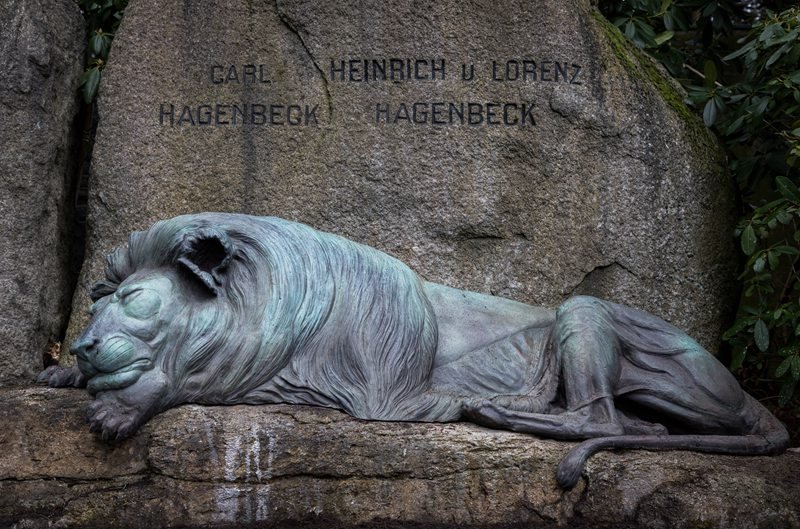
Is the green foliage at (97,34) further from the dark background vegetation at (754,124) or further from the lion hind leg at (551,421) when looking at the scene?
the lion hind leg at (551,421)

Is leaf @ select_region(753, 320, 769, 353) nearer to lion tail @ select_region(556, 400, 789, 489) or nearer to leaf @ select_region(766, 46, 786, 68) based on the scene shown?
lion tail @ select_region(556, 400, 789, 489)

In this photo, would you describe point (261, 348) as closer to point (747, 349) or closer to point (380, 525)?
point (380, 525)

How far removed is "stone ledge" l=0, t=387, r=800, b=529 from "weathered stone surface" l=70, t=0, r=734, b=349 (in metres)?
1.28

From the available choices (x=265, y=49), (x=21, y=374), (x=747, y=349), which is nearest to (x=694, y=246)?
(x=747, y=349)

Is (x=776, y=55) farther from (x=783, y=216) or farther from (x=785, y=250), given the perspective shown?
(x=785, y=250)

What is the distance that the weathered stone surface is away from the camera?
5.74 metres

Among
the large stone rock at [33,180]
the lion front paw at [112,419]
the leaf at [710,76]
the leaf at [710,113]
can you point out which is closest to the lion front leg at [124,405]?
the lion front paw at [112,419]

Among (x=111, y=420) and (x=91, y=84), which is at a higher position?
(x=91, y=84)

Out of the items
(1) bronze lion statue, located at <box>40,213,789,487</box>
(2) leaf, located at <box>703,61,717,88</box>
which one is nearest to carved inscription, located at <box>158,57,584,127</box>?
(2) leaf, located at <box>703,61,717,88</box>

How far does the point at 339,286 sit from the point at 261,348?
38cm

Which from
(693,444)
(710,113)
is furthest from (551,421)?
(710,113)

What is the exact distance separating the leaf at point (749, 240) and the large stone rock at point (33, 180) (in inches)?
118

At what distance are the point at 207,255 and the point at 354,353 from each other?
2.09ft

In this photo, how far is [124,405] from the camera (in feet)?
15.0
